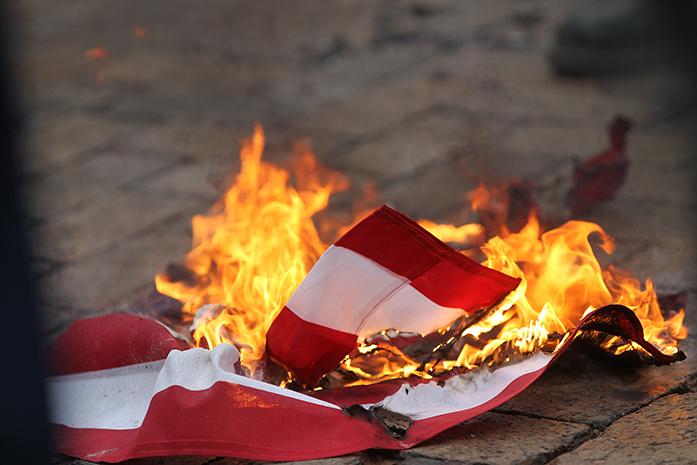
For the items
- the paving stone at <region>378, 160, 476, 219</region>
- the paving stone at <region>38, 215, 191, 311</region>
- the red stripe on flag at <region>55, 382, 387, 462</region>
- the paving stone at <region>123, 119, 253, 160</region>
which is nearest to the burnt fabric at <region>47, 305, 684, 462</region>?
the red stripe on flag at <region>55, 382, 387, 462</region>

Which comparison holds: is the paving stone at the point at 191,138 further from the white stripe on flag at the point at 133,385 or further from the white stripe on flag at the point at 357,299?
the white stripe on flag at the point at 357,299

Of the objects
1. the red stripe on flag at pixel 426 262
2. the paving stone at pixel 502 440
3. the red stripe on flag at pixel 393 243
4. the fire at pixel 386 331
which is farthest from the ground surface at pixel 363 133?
the red stripe on flag at pixel 393 243

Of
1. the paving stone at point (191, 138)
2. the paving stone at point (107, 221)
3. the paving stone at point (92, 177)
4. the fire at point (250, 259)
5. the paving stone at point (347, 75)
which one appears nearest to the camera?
the fire at point (250, 259)

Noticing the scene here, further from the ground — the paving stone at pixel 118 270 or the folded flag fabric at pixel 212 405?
the folded flag fabric at pixel 212 405

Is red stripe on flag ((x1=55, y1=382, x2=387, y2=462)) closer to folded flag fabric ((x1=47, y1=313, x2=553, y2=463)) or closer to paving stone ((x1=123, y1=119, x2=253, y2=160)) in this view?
folded flag fabric ((x1=47, y1=313, x2=553, y2=463))

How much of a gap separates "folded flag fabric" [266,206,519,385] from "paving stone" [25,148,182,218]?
6.91 feet

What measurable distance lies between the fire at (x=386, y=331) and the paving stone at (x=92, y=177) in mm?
1343

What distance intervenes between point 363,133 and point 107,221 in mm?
1167

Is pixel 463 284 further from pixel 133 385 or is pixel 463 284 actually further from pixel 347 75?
pixel 347 75

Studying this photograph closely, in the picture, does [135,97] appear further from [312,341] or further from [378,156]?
[312,341]

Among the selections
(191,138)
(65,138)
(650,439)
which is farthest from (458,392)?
(65,138)

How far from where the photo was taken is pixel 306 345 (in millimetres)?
2789

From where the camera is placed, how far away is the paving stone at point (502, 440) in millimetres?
2535

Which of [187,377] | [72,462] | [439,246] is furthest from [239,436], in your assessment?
[439,246]
